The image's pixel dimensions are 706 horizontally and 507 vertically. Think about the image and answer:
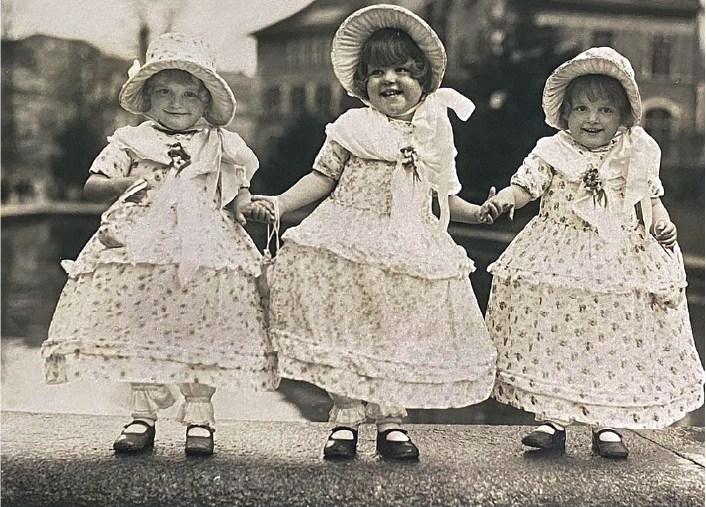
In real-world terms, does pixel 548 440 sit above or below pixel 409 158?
below

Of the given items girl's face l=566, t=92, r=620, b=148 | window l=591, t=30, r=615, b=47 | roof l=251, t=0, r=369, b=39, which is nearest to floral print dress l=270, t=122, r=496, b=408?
girl's face l=566, t=92, r=620, b=148

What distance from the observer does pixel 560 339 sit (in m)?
2.38

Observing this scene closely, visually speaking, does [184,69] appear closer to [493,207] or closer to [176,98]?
[176,98]

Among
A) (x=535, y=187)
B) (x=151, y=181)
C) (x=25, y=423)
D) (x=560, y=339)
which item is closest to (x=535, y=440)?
(x=560, y=339)

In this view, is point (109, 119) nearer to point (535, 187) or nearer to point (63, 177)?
point (63, 177)

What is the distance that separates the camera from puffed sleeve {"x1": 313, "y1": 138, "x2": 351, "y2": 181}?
7.85 feet

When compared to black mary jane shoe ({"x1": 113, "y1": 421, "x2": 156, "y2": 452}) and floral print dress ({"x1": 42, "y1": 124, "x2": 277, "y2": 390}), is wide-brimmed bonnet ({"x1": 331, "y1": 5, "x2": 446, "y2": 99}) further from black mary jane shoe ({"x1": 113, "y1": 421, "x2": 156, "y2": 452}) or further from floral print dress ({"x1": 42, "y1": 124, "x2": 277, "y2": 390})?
black mary jane shoe ({"x1": 113, "y1": 421, "x2": 156, "y2": 452})

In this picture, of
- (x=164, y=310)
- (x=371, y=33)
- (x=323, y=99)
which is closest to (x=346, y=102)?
(x=323, y=99)

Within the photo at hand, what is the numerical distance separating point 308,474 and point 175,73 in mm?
1096

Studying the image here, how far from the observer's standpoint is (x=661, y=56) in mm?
2869

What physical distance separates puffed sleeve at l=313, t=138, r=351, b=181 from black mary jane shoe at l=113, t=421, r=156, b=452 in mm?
826

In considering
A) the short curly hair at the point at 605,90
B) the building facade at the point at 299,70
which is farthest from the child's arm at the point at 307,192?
the short curly hair at the point at 605,90

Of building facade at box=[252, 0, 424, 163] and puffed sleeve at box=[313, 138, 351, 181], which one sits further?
building facade at box=[252, 0, 424, 163]

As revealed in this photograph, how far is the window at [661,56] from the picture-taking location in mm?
2850
